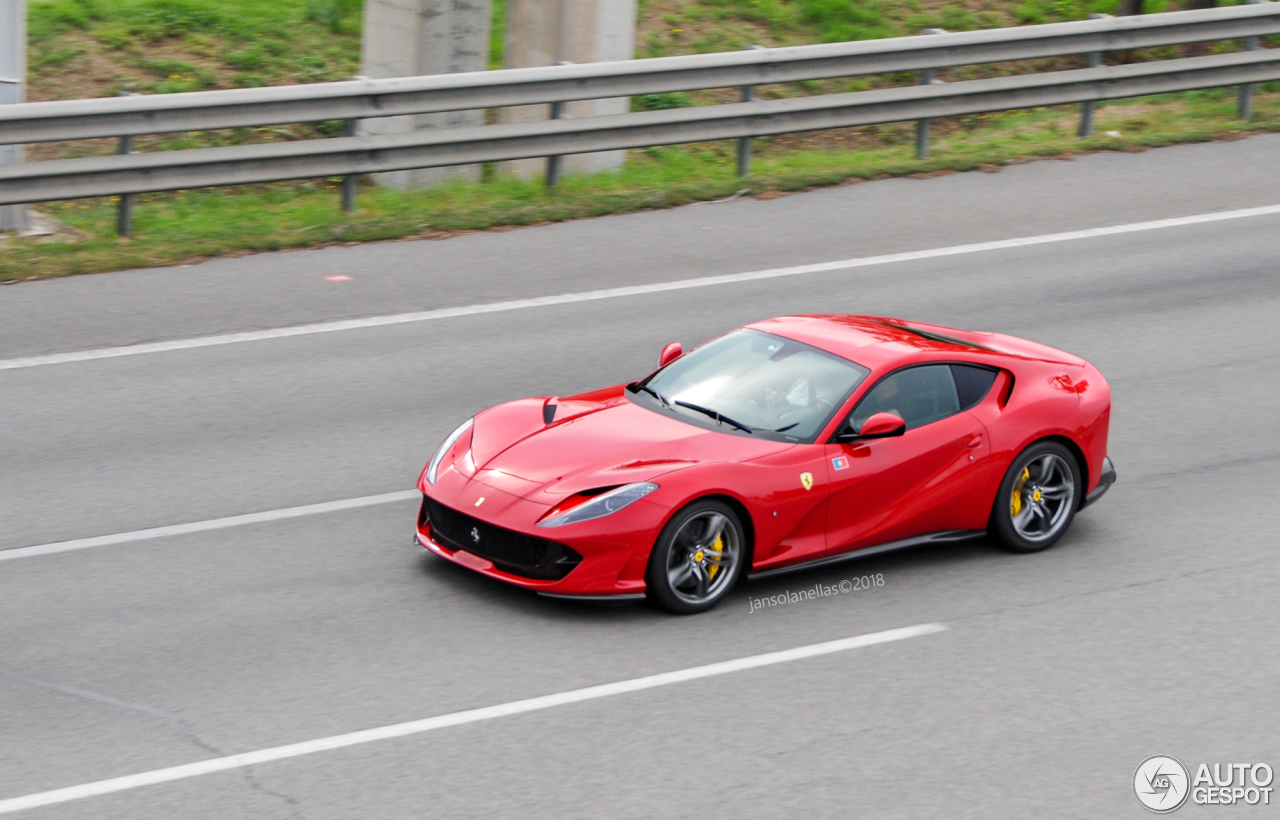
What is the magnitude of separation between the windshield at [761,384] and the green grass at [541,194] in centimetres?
597

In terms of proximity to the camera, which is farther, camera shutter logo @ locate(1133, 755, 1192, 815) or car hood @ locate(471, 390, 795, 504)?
car hood @ locate(471, 390, 795, 504)

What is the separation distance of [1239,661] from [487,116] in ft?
41.7

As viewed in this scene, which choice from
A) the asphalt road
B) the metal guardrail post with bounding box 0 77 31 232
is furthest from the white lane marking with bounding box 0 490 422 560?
the metal guardrail post with bounding box 0 77 31 232

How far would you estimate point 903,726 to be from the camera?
635cm

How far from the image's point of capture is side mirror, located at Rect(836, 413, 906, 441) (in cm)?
767

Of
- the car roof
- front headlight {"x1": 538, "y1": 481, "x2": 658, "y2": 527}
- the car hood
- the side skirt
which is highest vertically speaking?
the car roof

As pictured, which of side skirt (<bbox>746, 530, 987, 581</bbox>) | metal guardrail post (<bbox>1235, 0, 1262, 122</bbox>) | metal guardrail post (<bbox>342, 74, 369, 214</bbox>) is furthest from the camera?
metal guardrail post (<bbox>1235, 0, 1262, 122</bbox>)

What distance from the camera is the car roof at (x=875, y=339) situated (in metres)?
8.16

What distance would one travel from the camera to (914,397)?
811cm

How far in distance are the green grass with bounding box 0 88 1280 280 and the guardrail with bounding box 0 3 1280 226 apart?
0.46 meters

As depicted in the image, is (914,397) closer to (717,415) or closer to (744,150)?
(717,415)

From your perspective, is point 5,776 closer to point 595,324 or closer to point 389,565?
point 389,565

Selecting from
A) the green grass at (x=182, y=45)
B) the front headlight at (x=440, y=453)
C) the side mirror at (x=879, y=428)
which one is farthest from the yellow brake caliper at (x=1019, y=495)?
the green grass at (x=182, y=45)

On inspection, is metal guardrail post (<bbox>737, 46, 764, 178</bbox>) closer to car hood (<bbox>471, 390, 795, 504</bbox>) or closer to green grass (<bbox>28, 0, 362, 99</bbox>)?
green grass (<bbox>28, 0, 362, 99</bbox>)
